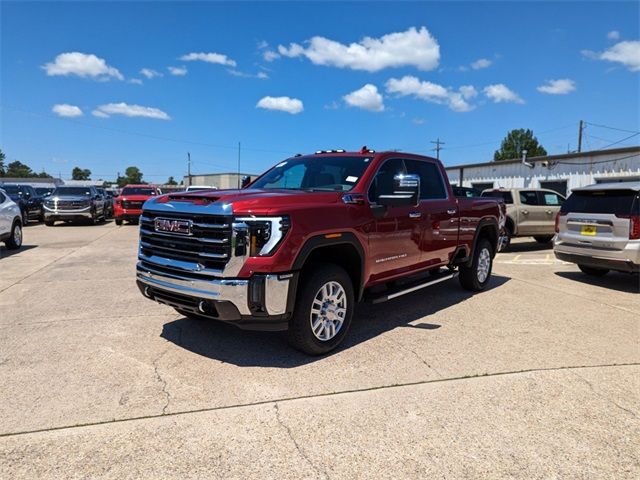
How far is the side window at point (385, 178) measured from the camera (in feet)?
16.5

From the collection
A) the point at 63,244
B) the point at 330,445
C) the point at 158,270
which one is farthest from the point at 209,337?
the point at 63,244

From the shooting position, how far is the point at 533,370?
4227 millimetres

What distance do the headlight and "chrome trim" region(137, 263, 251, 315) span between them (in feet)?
0.92

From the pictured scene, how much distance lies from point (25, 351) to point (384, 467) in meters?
3.65

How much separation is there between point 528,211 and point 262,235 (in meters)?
11.6

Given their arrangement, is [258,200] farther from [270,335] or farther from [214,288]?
[270,335]

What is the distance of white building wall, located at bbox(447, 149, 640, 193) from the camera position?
70.2 ft

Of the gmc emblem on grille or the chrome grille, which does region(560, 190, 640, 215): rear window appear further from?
the gmc emblem on grille

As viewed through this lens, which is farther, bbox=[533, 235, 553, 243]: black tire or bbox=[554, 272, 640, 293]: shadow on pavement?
bbox=[533, 235, 553, 243]: black tire

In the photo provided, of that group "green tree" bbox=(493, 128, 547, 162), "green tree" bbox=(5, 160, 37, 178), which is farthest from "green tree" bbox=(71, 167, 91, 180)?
"green tree" bbox=(493, 128, 547, 162)

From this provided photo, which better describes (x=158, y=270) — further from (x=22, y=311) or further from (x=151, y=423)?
(x=22, y=311)

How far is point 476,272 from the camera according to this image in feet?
24.2

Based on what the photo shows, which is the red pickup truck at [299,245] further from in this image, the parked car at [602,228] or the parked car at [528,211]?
the parked car at [528,211]

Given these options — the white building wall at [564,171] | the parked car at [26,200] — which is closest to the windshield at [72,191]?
the parked car at [26,200]
